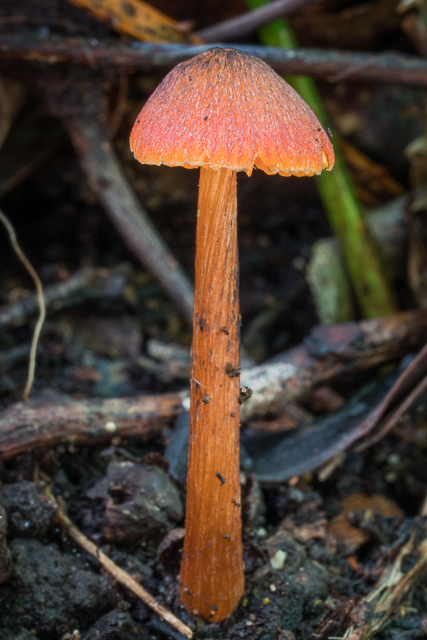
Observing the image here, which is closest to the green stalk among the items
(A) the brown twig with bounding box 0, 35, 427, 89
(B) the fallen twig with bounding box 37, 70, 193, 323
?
(A) the brown twig with bounding box 0, 35, 427, 89

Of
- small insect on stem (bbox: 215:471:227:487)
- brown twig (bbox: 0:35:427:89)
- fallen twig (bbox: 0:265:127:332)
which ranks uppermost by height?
brown twig (bbox: 0:35:427:89)

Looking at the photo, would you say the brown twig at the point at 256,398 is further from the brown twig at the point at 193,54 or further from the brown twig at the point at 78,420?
the brown twig at the point at 193,54

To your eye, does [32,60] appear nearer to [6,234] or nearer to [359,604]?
[6,234]

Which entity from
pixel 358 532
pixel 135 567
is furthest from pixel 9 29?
pixel 358 532

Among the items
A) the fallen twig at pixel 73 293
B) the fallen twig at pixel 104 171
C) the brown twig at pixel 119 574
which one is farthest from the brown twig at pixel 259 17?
the brown twig at pixel 119 574

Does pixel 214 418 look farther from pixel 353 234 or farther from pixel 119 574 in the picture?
pixel 353 234

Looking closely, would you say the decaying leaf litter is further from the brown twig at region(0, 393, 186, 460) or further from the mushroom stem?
the mushroom stem

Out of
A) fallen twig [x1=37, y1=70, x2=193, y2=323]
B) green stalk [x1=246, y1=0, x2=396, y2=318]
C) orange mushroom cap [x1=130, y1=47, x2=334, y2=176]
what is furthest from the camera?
green stalk [x1=246, y1=0, x2=396, y2=318]
